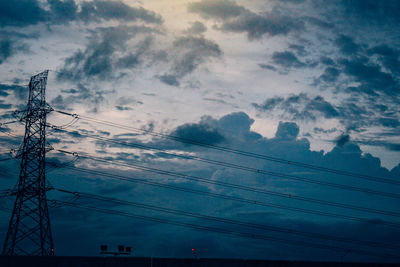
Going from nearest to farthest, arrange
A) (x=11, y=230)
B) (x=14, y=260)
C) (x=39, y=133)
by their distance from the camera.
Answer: (x=14, y=260)
(x=11, y=230)
(x=39, y=133)

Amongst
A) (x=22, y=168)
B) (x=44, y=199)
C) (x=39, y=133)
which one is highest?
(x=39, y=133)

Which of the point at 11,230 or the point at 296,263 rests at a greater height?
the point at 11,230

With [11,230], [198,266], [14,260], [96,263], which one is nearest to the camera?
[14,260]

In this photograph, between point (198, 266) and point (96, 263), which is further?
point (198, 266)

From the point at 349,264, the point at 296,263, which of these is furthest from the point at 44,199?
the point at 349,264

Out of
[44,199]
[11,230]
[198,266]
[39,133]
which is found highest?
[39,133]

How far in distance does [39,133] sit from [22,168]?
191 inches

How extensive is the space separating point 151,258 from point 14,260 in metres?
12.9

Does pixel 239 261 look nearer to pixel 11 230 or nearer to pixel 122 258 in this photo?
pixel 122 258

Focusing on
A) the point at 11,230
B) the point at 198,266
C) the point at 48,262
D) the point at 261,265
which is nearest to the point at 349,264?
the point at 261,265

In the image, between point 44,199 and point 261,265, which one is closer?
point 261,265

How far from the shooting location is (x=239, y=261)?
1647 inches

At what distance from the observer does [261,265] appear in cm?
4284

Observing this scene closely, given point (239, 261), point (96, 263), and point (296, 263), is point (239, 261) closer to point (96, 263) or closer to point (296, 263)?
point (296, 263)
